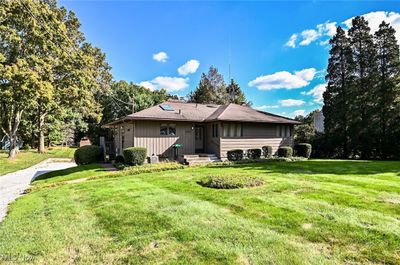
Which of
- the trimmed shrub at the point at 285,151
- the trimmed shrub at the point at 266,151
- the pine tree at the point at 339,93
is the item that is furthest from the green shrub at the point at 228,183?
the pine tree at the point at 339,93

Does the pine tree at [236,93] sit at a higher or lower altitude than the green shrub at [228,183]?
higher

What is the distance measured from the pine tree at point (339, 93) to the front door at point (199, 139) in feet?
42.8

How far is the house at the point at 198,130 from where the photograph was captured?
15477 mm

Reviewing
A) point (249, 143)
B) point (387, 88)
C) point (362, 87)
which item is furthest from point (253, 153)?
point (387, 88)

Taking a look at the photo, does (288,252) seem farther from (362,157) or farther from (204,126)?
(362,157)

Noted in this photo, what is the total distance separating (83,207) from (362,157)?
917 inches

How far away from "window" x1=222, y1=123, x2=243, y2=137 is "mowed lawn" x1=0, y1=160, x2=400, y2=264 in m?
9.12

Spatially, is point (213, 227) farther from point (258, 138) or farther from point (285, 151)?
point (285, 151)

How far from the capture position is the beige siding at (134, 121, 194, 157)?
15.2m

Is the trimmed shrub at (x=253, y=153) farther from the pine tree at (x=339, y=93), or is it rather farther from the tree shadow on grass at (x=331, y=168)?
the pine tree at (x=339, y=93)

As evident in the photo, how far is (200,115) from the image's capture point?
18.1m

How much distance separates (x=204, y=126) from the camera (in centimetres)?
1800

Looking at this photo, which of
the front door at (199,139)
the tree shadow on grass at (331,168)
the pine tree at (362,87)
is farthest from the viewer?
the pine tree at (362,87)

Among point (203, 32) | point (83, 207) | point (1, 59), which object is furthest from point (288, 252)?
point (1, 59)
